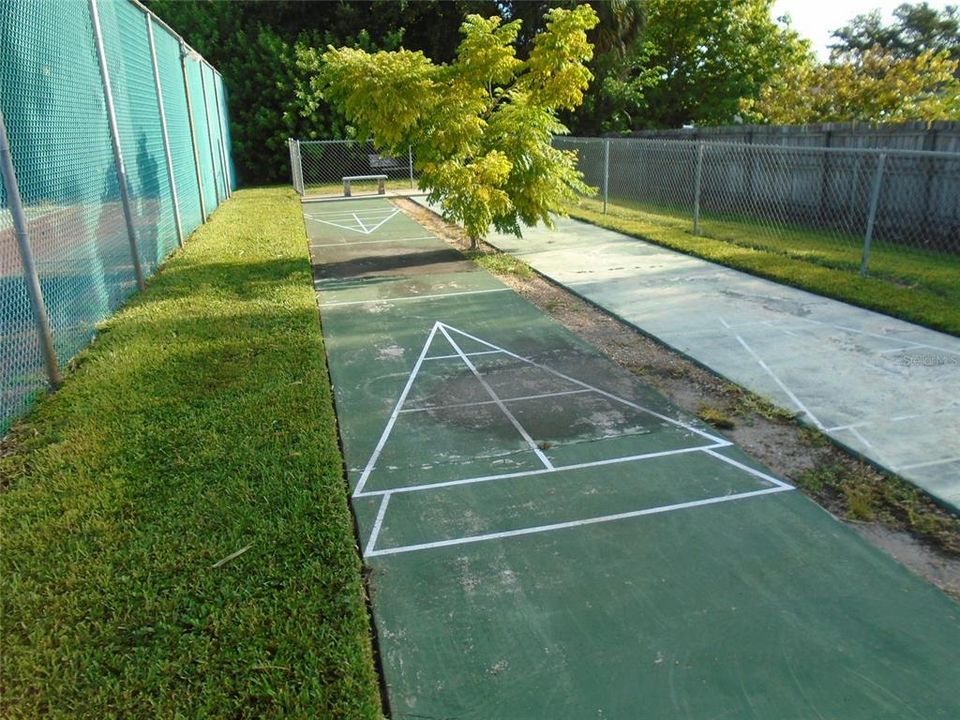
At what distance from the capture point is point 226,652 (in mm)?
2744

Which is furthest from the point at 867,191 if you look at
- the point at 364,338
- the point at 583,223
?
the point at 364,338

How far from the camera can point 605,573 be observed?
3.28m

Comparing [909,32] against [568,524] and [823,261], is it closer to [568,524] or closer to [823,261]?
[823,261]

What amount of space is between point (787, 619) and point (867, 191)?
37.3ft

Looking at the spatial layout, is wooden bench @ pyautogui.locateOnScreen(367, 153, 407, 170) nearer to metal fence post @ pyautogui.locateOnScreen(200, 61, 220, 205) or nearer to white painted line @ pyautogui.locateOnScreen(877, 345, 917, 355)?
metal fence post @ pyautogui.locateOnScreen(200, 61, 220, 205)

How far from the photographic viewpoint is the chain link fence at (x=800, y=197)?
10.6 metres

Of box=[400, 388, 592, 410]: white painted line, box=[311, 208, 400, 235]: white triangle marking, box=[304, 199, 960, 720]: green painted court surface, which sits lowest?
box=[304, 199, 960, 720]: green painted court surface

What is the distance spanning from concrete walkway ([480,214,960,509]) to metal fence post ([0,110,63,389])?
202 inches

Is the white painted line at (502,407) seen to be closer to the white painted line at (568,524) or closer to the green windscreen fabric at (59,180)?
the white painted line at (568,524)

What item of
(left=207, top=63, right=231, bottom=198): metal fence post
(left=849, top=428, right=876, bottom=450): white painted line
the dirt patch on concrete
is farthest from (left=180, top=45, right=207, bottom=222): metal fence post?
(left=849, top=428, right=876, bottom=450): white painted line

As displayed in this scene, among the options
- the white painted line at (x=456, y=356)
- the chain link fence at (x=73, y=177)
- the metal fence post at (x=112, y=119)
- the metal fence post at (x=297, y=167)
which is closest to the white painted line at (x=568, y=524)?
the white painted line at (x=456, y=356)

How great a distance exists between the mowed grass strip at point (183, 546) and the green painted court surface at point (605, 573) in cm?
23

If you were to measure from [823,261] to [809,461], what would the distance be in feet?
21.1

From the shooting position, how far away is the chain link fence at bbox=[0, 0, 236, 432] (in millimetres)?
5000
